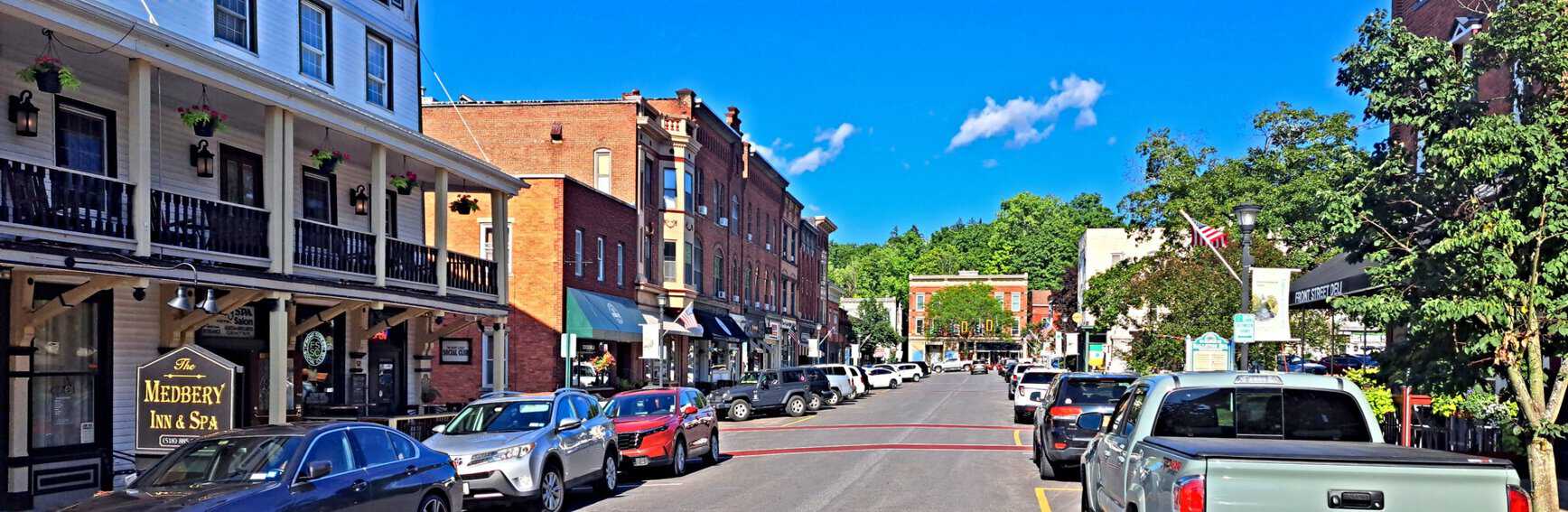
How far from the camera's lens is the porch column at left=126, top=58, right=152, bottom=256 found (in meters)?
14.3

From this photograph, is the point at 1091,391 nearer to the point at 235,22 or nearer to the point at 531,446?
the point at 531,446

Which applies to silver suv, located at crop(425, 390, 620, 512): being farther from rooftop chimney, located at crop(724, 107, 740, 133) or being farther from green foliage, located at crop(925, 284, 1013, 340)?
green foliage, located at crop(925, 284, 1013, 340)

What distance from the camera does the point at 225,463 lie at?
33.6 ft

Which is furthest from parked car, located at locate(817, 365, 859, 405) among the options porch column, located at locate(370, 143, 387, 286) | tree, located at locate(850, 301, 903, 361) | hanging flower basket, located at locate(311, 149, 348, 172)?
tree, located at locate(850, 301, 903, 361)

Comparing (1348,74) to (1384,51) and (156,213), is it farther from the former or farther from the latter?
(156,213)

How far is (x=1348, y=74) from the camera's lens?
38.4ft

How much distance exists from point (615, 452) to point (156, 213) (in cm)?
665

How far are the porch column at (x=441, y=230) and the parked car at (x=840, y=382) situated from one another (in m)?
21.2

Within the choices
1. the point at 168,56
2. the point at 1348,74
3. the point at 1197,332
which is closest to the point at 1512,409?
the point at 1348,74

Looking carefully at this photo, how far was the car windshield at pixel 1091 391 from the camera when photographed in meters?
19.4

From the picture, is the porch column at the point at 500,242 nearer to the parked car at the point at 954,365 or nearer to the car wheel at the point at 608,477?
the car wheel at the point at 608,477

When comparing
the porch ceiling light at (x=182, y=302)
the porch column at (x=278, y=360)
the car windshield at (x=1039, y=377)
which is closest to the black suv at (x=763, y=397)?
the car windshield at (x=1039, y=377)

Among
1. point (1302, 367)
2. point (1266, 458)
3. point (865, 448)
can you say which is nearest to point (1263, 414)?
point (1266, 458)

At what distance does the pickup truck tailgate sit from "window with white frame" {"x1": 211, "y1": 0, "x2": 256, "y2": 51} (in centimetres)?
1670
